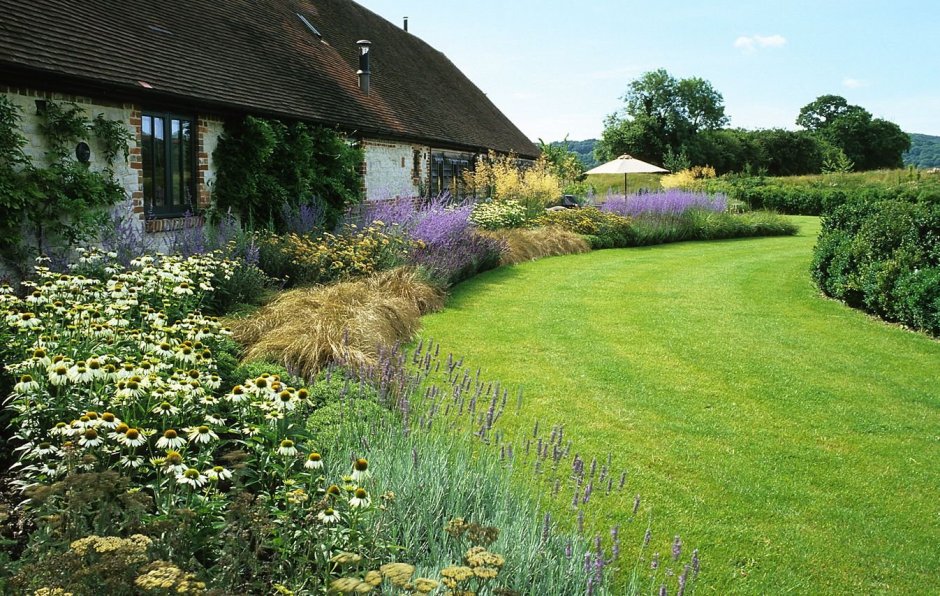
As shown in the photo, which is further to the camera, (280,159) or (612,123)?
(612,123)

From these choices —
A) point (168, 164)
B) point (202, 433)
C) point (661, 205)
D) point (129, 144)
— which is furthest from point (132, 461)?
point (661, 205)

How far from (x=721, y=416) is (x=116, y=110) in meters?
7.60

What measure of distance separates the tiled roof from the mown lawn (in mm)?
4484

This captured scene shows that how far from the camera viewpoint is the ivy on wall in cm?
690

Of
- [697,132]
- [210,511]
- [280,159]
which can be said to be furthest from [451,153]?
[697,132]

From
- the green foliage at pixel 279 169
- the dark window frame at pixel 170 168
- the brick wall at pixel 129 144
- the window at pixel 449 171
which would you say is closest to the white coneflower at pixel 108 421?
the brick wall at pixel 129 144

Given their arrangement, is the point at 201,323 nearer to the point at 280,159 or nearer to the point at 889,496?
the point at 889,496

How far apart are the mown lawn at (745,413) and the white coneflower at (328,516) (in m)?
2.08

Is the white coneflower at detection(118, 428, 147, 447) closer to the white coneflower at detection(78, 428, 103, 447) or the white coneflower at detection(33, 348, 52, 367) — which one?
the white coneflower at detection(78, 428, 103, 447)

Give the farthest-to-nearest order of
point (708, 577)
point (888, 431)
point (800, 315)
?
point (800, 315) < point (888, 431) < point (708, 577)

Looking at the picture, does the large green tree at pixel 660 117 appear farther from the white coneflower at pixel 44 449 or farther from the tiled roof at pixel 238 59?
the white coneflower at pixel 44 449

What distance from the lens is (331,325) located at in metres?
6.35

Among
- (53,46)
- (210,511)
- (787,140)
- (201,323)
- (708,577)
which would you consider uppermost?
(787,140)

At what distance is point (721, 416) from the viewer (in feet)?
19.1
